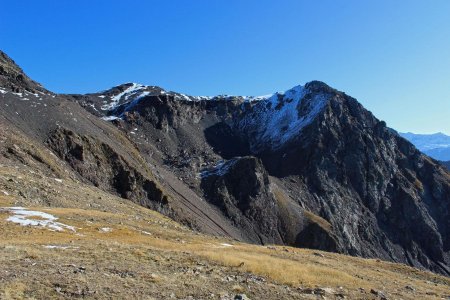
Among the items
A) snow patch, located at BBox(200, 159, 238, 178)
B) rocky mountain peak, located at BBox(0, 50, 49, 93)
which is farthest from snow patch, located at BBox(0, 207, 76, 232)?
snow patch, located at BBox(200, 159, 238, 178)

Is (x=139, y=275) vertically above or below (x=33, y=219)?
below

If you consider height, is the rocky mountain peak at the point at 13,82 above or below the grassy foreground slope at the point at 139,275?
above

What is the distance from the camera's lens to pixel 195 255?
101ft

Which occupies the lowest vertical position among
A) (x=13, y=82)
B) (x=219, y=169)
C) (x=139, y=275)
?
(x=139, y=275)

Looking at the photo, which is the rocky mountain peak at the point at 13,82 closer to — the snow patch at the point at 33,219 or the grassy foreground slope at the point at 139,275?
the snow patch at the point at 33,219

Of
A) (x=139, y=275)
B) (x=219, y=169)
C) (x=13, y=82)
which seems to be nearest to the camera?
(x=139, y=275)

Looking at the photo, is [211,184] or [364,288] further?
[211,184]

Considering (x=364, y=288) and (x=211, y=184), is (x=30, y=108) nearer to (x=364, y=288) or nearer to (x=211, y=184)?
(x=211, y=184)

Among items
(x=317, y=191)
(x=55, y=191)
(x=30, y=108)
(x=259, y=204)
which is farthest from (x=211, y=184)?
(x=55, y=191)

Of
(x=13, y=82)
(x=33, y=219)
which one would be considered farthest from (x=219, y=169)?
(x=33, y=219)

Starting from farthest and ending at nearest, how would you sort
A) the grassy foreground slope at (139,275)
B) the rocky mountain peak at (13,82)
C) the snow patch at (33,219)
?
the rocky mountain peak at (13,82), the snow patch at (33,219), the grassy foreground slope at (139,275)

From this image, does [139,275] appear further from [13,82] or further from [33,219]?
[13,82]

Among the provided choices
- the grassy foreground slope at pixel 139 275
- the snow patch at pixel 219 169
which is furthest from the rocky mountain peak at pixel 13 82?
the grassy foreground slope at pixel 139 275

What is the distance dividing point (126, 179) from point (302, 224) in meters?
78.4
